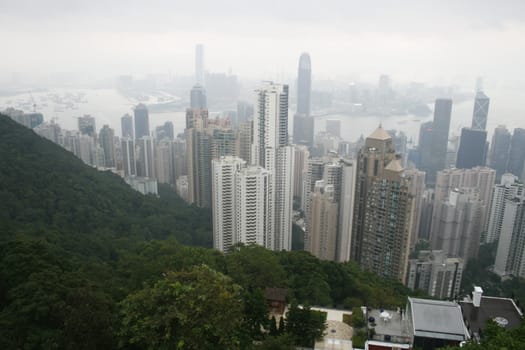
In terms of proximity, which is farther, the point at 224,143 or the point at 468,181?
the point at 468,181

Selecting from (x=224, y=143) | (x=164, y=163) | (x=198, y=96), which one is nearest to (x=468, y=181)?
(x=224, y=143)

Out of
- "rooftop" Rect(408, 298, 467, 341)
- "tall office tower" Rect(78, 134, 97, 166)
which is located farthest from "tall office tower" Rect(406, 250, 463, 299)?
"tall office tower" Rect(78, 134, 97, 166)

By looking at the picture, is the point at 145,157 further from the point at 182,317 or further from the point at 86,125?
the point at 182,317

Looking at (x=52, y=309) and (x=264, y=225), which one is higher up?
(x=52, y=309)

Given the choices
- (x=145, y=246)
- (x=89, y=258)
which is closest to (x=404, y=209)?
(x=145, y=246)

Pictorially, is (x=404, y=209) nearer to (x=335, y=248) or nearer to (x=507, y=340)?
(x=335, y=248)
